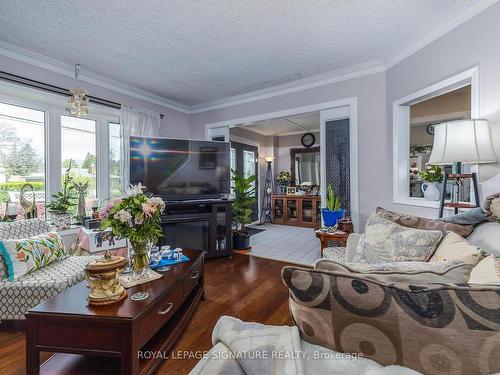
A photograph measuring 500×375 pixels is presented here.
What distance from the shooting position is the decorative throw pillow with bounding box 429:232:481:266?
1053mm

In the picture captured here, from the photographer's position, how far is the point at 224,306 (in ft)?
7.02

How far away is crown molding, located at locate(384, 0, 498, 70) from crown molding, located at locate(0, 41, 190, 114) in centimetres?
318

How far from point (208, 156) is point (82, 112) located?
1.56 meters

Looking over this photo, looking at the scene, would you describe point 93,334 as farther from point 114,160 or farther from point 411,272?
point 114,160

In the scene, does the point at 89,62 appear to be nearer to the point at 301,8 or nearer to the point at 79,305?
the point at 301,8

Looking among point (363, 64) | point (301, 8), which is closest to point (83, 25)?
point (301, 8)

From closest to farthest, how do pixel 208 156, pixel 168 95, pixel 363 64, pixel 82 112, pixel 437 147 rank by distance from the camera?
pixel 437 147 → pixel 82 112 → pixel 363 64 → pixel 208 156 → pixel 168 95

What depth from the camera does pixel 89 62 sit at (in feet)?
8.94

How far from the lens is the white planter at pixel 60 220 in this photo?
2.73m

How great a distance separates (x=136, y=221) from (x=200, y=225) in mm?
1832

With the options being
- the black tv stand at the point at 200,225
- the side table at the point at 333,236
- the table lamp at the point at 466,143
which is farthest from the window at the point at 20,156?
the table lamp at the point at 466,143

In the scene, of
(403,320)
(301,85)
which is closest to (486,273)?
(403,320)

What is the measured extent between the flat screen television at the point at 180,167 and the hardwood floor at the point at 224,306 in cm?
105

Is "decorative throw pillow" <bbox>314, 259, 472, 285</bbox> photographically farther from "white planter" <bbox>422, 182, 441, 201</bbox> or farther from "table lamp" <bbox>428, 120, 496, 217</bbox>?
"white planter" <bbox>422, 182, 441, 201</bbox>
